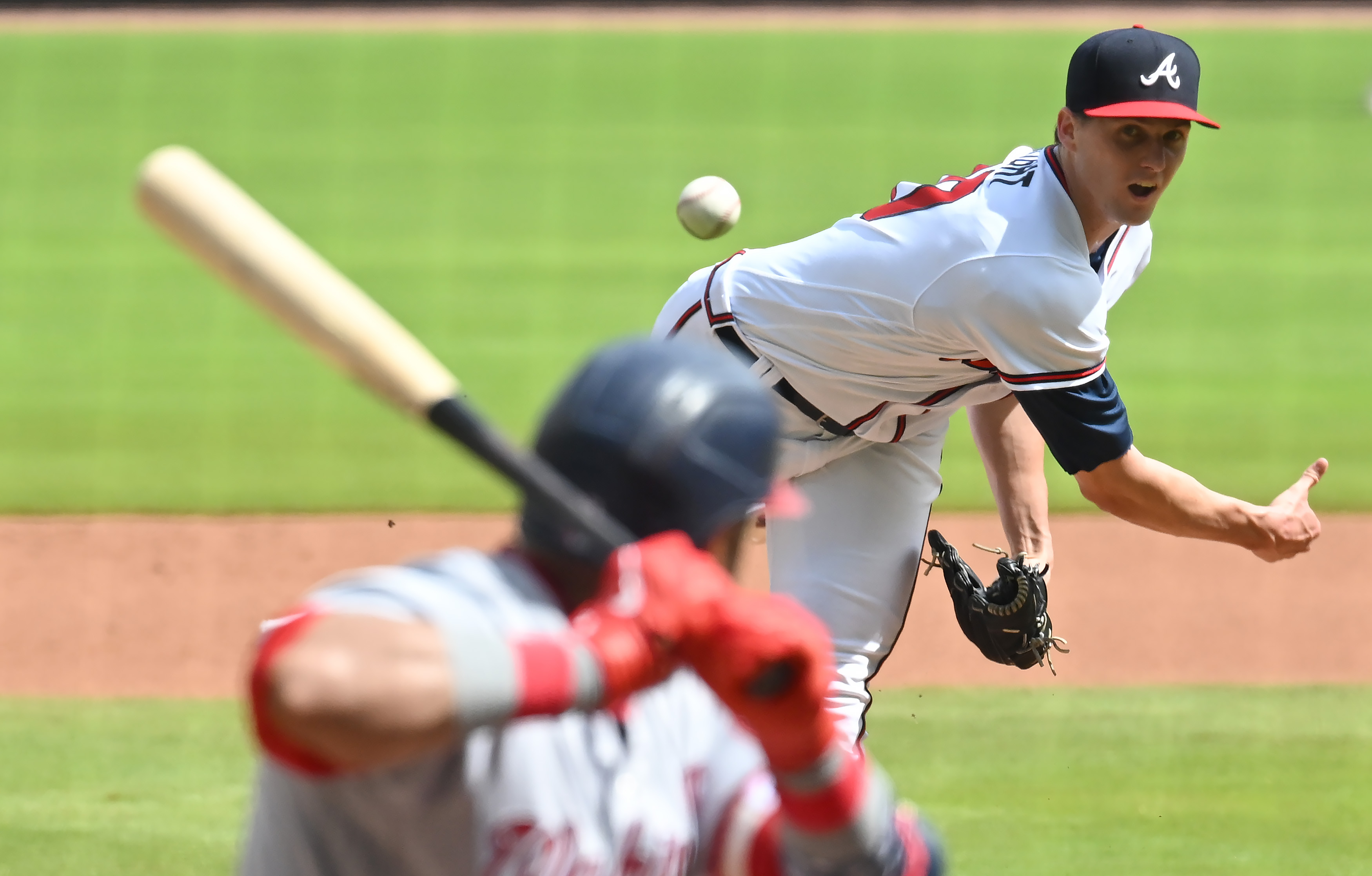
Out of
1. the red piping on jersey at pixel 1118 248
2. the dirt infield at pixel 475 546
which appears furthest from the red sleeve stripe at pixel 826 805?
the dirt infield at pixel 475 546

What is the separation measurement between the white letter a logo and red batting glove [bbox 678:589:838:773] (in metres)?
2.38

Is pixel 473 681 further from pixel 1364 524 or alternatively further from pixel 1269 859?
pixel 1364 524

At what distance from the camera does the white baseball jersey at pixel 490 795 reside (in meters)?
1.57

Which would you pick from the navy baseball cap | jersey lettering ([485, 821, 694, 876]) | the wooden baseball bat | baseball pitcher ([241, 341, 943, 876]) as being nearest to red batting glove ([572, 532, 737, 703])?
baseball pitcher ([241, 341, 943, 876])

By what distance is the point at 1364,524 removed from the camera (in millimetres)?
8812

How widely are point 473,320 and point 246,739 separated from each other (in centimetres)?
809

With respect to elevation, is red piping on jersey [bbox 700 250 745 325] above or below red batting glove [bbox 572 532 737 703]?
below

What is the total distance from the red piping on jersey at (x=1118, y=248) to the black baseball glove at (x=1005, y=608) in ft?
2.64

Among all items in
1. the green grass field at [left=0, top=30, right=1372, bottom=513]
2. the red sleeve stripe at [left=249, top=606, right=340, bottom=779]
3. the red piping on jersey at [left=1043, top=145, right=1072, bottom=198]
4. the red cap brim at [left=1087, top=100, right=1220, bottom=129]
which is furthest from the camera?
the green grass field at [left=0, top=30, right=1372, bottom=513]

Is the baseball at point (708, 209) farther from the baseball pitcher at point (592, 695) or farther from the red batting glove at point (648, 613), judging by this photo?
the red batting glove at point (648, 613)

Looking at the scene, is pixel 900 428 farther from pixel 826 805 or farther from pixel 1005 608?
pixel 826 805

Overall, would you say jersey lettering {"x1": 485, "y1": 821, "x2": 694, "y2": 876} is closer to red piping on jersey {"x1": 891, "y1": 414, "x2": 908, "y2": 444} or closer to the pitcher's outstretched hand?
red piping on jersey {"x1": 891, "y1": 414, "x2": 908, "y2": 444}

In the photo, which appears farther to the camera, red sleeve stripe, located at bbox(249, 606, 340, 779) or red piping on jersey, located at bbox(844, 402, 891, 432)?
red piping on jersey, located at bbox(844, 402, 891, 432)

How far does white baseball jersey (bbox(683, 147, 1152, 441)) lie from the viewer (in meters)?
3.60
